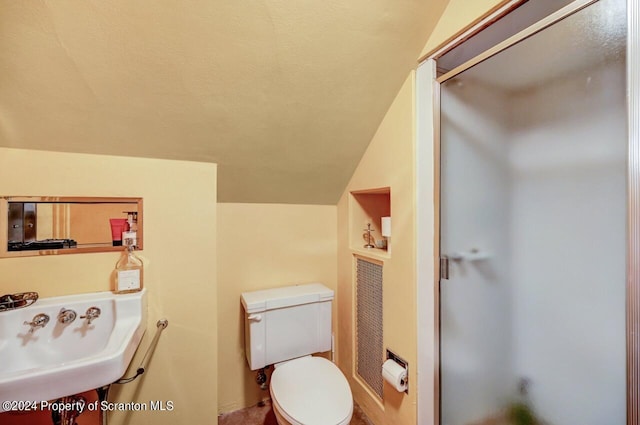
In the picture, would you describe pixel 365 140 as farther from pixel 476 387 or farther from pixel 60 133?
pixel 60 133

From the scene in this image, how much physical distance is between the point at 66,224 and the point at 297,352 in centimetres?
127

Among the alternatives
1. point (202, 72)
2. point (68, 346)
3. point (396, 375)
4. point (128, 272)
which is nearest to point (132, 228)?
point (128, 272)

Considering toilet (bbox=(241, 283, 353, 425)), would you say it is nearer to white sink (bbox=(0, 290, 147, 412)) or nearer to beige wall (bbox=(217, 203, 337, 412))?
beige wall (bbox=(217, 203, 337, 412))

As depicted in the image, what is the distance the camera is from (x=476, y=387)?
1.08 metres

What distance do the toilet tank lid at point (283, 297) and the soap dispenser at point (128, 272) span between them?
523 mm

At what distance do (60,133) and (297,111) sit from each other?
0.96 m

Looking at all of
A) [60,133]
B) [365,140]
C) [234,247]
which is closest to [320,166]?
[365,140]

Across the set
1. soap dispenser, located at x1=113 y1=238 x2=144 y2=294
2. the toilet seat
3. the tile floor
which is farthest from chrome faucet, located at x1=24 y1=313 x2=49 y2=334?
the tile floor

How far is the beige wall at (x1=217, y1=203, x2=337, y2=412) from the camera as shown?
158cm

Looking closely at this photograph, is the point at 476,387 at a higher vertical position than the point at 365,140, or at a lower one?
lower

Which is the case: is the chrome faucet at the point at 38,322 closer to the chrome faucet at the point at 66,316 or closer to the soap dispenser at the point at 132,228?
the chrome faucet at the point at 66,316

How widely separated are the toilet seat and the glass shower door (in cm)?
47

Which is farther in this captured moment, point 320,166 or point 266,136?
point 320,166

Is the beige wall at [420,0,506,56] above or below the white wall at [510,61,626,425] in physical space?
above
